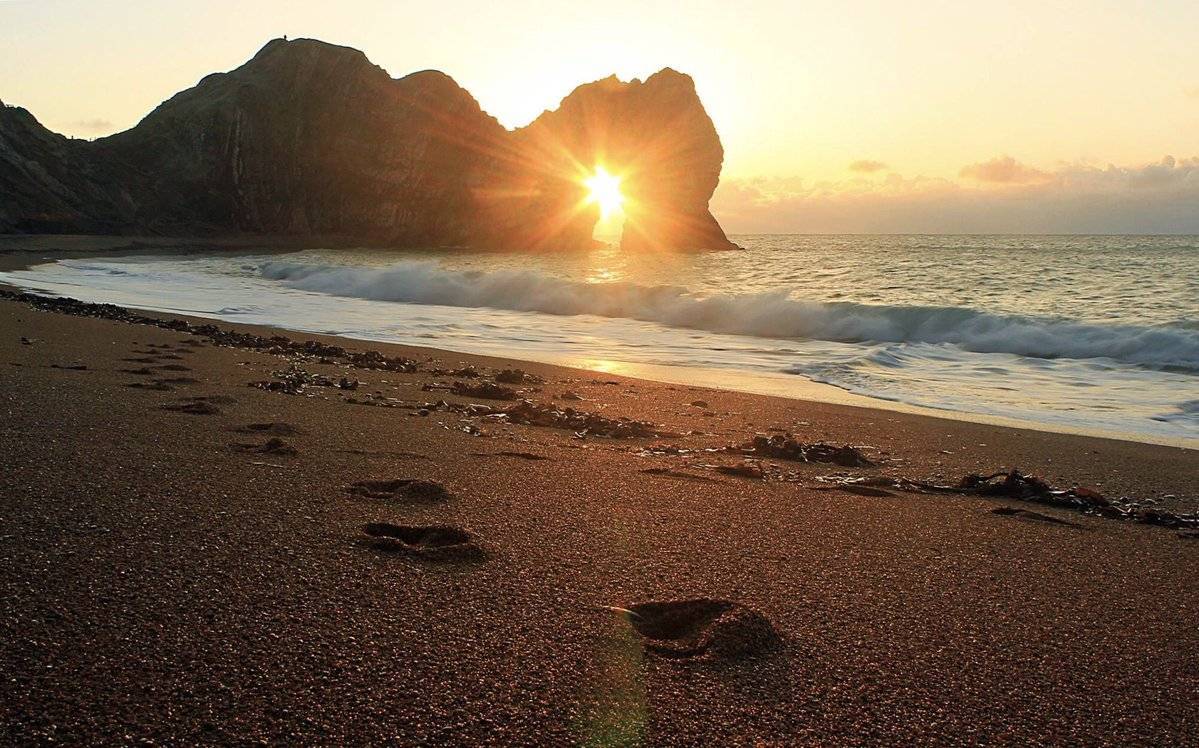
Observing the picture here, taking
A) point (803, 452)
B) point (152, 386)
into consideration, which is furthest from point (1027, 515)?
point (152, 386)

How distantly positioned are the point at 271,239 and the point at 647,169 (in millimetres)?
41287

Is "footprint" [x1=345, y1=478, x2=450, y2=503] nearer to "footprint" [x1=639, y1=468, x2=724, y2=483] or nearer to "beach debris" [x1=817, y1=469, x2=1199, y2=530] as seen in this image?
"footprint" [x1=639, y1=468, x2=724, y2=483]

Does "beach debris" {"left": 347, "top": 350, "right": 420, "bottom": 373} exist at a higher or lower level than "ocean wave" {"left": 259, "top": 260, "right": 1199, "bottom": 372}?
lower

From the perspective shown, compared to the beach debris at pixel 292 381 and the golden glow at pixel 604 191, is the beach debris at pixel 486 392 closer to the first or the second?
the beach debris at pixel 292 381

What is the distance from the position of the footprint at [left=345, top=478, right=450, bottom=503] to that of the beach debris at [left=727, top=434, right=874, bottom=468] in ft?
6.93

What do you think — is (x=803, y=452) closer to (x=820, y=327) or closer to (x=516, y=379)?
(x=516, y=379)

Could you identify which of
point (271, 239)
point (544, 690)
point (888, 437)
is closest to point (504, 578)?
point (544, 690)

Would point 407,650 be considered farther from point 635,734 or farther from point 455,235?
point 455,235

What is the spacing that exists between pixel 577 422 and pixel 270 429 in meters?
1.82

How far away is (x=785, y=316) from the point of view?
49.5 ft

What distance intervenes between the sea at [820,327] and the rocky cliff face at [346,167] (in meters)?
50.7

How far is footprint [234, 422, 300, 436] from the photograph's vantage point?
13.8 ft

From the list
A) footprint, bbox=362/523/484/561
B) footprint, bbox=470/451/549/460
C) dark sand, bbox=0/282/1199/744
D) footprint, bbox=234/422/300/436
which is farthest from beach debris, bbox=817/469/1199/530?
footprint, bbox=234/422/300/436

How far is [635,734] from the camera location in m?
1.65
